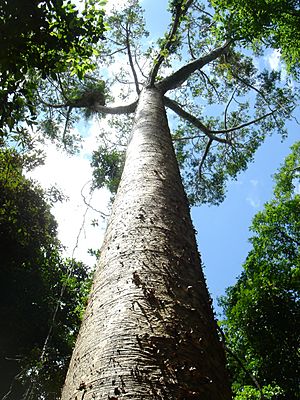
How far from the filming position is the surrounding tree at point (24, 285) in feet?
33.2

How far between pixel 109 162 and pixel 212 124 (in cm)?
399

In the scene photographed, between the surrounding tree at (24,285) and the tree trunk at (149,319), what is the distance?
8.11 m

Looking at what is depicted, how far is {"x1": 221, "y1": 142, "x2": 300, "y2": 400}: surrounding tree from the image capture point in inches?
387

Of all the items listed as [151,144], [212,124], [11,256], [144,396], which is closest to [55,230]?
[11,256]

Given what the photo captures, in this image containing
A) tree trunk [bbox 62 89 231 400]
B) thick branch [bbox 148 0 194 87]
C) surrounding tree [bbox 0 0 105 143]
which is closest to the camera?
tree trunk [bbox 62 89 231 400]

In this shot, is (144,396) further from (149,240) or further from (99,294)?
(149,240)

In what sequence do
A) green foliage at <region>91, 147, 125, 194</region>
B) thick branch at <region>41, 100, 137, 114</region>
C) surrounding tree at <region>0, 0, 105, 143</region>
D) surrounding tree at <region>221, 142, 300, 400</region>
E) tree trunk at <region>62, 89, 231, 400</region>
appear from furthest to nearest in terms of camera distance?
green foliage at <region>91, 147, 125, 194</region> → surrounding tree at <region>221, 142, 300, 400</region> → thick branch at <region>41, 100, 137, 114</region> → surrounding tree at <region>0, 0, 105, 143</region> → tree trunk at <region>62, 89, 231, 400</region>

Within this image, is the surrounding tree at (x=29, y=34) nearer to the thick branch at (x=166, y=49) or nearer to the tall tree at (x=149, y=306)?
the tall tree at (x=149, y=306)

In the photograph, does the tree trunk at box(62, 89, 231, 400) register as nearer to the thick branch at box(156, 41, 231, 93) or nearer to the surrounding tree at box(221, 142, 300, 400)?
the thick branch at box(156, 41, 231, 93)

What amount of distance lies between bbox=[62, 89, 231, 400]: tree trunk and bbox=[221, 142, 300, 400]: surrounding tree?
283 inches

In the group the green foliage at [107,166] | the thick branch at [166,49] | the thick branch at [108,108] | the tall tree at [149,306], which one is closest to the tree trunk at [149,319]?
the tall tree at [149,306]

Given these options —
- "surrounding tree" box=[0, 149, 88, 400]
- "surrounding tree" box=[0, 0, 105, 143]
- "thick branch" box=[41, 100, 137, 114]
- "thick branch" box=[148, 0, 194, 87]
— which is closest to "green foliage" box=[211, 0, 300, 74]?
"thick branch" box=[148, 0, 194, 87]

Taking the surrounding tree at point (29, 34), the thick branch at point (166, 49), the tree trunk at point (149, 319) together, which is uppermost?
the thick branch at point (166, 49)

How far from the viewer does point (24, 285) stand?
413 inches
